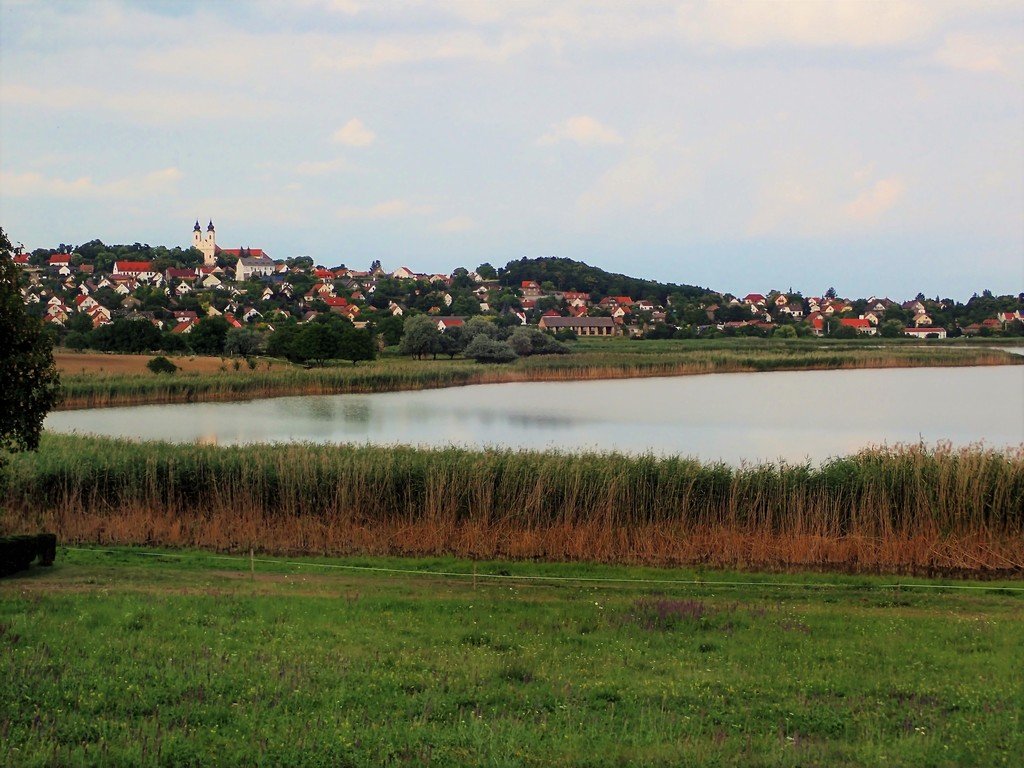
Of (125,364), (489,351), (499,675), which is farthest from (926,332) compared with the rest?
(499,675)

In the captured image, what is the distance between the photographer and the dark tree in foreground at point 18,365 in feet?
43.6

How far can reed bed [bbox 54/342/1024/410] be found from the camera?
46781mm

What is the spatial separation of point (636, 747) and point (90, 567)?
969 centimetres

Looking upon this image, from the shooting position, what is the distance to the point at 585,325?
120m

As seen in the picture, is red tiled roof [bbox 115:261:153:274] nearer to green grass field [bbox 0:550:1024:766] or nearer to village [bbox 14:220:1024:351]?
village [bbox 14:220:1024:351]

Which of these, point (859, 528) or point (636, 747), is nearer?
point (636, 747)

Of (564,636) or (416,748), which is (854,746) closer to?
(416,748)

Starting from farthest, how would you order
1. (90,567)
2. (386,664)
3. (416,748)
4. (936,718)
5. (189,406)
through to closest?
(189,406)
(90,567)
(386,664)
(936,718)
(416,748)

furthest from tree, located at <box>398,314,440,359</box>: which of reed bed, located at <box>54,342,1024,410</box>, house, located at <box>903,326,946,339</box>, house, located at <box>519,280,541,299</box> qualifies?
house, located at <box>519,280,541,299</box>

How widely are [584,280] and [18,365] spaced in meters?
165

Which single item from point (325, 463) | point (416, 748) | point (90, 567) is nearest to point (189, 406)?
point (325, 463)

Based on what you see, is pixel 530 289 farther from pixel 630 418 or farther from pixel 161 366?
pixel 630 418

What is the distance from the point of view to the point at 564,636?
9.75 m

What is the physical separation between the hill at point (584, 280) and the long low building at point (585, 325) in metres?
45.7
